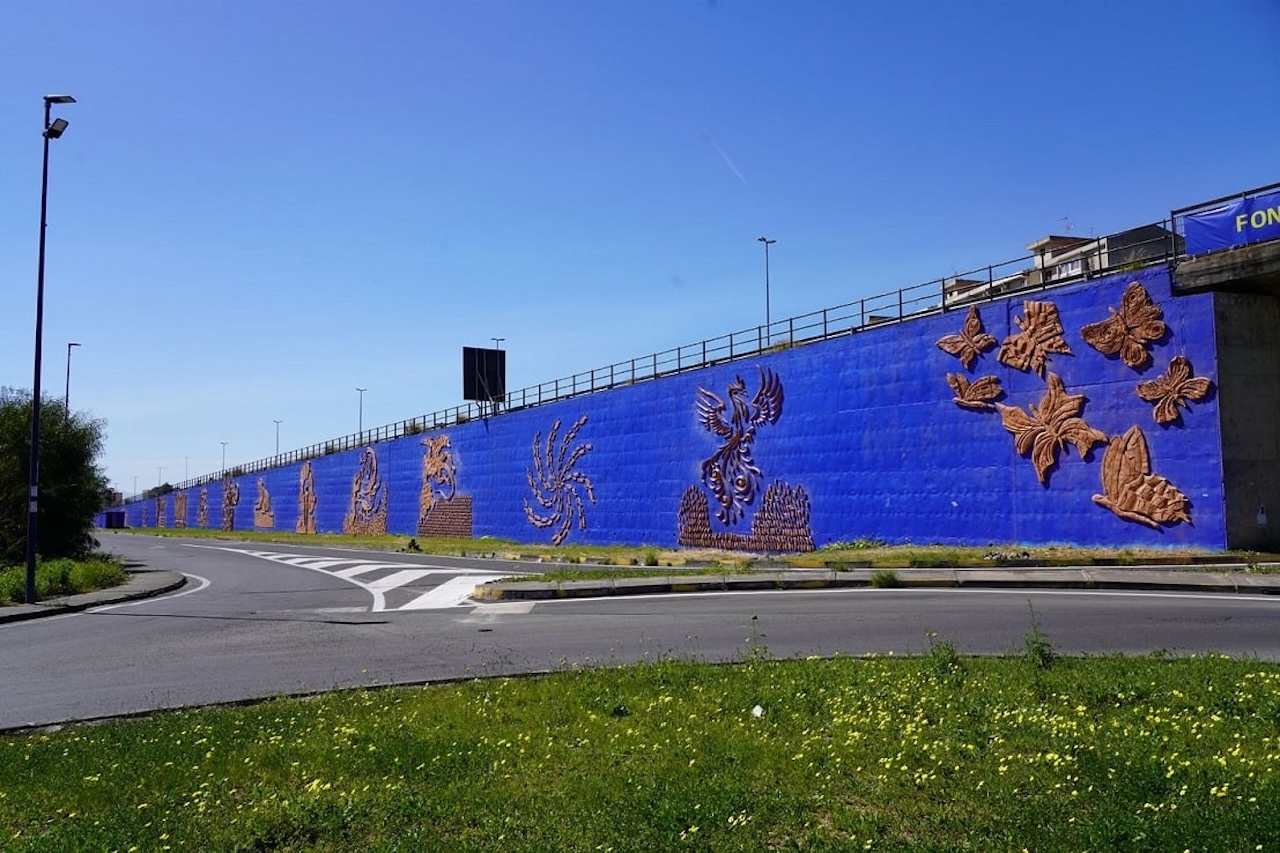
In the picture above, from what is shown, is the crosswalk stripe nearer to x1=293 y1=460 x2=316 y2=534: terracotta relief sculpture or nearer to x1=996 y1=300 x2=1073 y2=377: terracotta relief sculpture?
x1=996 y1=300 x2=1073 y2=377: terracotta relief sculpture

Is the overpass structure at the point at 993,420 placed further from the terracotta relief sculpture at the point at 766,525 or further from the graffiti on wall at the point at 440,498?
the graffiti on wall at the point at 440,498

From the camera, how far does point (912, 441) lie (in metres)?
26.6

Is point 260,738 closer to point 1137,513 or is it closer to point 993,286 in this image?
point 1137,513

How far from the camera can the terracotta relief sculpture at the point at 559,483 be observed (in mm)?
41062

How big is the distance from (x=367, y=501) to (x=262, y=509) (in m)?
25.0

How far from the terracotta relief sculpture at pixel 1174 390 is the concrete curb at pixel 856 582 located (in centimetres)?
442

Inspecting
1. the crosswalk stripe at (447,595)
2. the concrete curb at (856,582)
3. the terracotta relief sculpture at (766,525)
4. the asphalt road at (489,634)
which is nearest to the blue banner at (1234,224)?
the concrete curb at (856,582)

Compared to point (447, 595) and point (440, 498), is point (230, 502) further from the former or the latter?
point (447, 595)

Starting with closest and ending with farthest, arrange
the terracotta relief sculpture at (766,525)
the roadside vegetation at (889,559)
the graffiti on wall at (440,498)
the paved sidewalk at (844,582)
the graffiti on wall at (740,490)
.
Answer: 1. the paved sidewalk at (844,582)
2. the roadside vegetation at (889,559)
3. the terracotta relief sculpture at (766,525)
4. the graffiti on wall at (740,490)
5. the graffiti on wall at (440,498)

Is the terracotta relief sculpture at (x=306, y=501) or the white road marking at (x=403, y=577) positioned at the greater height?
the terracotta relief sculpture at (x=306, y=501)

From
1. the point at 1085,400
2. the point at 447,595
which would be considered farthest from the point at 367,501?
the point at 1085,400

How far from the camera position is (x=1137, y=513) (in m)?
21.1

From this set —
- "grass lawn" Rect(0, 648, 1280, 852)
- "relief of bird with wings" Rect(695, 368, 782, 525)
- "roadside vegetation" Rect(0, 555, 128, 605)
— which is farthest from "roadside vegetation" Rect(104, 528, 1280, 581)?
"grass lawn" Rect(0, 648, 1280, 852)

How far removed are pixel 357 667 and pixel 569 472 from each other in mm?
31203
